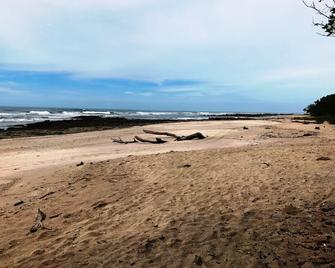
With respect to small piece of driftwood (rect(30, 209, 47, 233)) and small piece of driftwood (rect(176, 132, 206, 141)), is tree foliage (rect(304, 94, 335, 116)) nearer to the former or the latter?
small piece of driftwood (rect(176, 132, 206, 141))

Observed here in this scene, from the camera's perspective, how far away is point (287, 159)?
11109 mm

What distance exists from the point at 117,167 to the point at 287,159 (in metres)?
4.57

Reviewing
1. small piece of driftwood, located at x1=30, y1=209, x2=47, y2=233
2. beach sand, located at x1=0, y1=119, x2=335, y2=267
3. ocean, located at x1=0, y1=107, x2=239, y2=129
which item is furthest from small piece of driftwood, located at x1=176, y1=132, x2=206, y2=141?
ocean, located at x1=0, y1=107, x2=239, y2=129

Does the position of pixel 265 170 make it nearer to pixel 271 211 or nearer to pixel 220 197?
pixel 220 197

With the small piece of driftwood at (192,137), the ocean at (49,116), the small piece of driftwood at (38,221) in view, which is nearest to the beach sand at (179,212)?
the small piece of driftwood at (38,221)

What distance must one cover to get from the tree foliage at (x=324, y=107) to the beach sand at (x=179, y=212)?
29.6 m

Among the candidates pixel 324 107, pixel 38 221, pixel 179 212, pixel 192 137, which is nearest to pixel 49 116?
pixel 324 107

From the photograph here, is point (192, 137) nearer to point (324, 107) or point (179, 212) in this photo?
point (179, 212)

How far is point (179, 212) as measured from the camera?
7062mm

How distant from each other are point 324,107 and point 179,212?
3832 cm

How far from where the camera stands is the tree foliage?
1584 inches

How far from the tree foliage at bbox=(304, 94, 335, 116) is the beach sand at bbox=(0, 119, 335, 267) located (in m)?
29.6

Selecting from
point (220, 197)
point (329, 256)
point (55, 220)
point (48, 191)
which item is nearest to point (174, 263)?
point (329, 256)

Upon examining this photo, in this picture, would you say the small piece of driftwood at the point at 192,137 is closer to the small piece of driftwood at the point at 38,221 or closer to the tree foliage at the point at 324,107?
the small piece of driftwood at the point at 38,221
